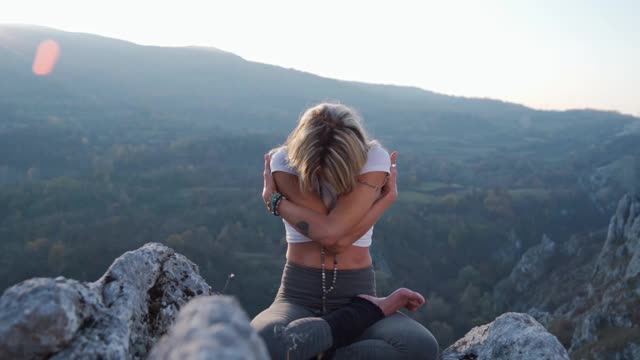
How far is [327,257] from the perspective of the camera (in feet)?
16.1

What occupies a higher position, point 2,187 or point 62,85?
point 62,85

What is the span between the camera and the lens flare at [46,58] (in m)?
174

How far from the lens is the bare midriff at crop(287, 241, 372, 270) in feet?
16.1

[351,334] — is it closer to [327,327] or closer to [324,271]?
[327,327]

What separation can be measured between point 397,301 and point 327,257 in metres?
0.67

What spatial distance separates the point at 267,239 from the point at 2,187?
43.1 m

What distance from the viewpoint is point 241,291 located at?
196ft

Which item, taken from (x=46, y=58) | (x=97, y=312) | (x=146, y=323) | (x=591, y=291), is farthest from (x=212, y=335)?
(x=46, y=58)

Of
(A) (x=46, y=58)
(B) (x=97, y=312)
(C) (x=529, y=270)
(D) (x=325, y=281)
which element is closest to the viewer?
(B) (x=97, y=312)

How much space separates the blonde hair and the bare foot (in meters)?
0.87

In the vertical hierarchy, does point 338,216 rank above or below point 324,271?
above

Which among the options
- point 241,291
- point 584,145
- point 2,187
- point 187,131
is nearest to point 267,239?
point 241,291

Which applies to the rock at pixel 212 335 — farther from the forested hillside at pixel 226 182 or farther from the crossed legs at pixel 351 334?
the forested hillside at pixel 226 182

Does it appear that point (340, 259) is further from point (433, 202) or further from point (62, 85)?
point (62, 85)
